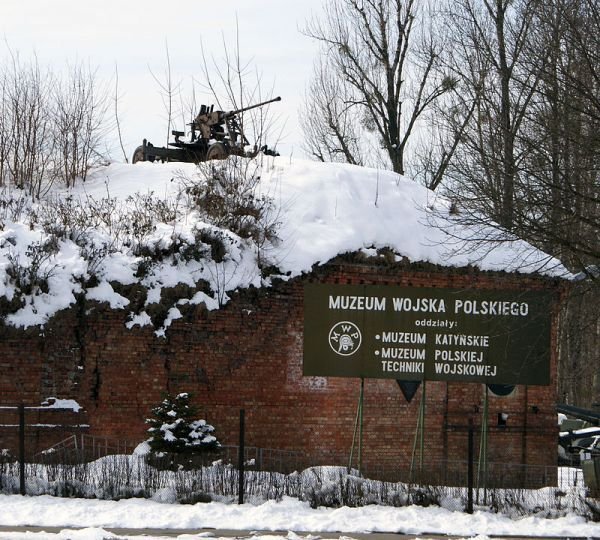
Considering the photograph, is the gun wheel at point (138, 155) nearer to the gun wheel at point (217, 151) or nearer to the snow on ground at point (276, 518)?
the gun wheel at point (217, 151)

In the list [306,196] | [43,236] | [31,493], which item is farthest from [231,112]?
[31,493]

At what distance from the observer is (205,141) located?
2338 cm

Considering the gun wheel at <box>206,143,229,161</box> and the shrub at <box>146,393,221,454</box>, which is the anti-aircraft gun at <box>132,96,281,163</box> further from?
the shrub at <box>146,393,221,454</box>

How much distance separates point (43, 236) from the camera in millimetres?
15664

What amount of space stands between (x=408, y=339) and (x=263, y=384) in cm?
277

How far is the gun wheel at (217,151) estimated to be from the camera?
800 inches

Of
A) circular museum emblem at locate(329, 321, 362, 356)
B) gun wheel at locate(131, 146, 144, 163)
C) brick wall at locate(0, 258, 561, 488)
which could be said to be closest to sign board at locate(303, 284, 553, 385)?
circular museum emblem at locate(329, 321, 362, 356)

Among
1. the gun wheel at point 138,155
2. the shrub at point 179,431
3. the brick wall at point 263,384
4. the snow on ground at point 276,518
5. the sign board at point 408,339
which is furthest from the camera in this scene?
the gun wheel at point 138,155

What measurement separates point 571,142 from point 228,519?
8.28m

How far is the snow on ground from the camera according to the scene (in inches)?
398

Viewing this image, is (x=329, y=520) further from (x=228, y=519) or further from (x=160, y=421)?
(x=160, y=421)

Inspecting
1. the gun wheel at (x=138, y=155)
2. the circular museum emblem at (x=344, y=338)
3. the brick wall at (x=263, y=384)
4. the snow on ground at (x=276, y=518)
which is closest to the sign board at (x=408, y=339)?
the circular museum emblem at (x=344, y=338)

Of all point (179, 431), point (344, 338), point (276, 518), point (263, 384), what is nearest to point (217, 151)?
point (263, 384)

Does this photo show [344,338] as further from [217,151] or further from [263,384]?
[217,151]
